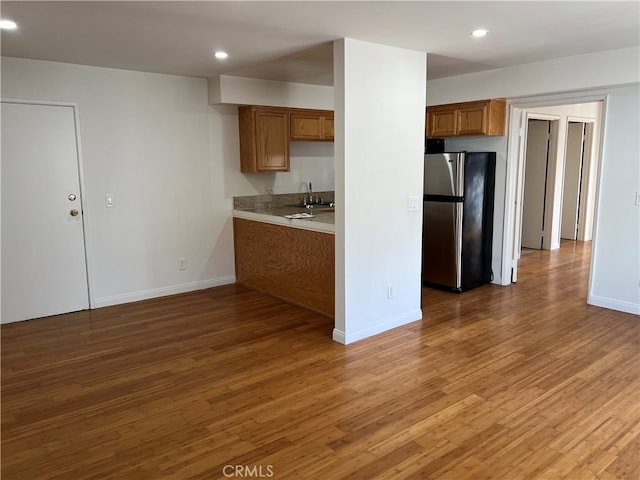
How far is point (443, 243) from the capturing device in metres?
5.29

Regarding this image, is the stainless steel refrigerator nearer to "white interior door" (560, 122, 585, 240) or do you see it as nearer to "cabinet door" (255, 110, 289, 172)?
"cabinet door" (255, 110, 289, 172)

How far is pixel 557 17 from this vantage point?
3.02m

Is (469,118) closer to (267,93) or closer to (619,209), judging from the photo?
(619,209)

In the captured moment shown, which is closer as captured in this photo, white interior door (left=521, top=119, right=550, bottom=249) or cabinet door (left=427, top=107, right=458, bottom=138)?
cabinet door (left=427, top=107, right=458, bottom=138)

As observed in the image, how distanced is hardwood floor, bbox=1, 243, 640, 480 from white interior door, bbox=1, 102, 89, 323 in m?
0.27

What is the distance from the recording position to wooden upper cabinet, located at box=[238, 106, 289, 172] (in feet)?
17.6

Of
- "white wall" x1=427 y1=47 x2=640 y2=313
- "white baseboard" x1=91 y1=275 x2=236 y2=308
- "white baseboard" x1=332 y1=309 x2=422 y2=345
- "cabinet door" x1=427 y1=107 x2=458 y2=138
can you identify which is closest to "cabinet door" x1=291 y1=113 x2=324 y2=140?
"cabinet door" x1=427 y1=107 x2=458 y2=138

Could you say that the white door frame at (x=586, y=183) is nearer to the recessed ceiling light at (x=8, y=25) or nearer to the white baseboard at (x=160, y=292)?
the white baseboard at (x=160, y=292)

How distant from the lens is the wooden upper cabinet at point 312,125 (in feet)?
18.7

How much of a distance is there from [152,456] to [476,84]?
4672 millimetres

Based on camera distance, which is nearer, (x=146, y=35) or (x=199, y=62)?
(x=146, y=35)

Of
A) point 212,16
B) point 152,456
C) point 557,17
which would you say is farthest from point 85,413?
point 557,17

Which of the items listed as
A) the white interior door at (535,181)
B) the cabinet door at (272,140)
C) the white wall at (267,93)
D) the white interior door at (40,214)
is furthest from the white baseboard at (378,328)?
the white interior door at (535,181)

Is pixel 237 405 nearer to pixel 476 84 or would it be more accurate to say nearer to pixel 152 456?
pixel 152 456
